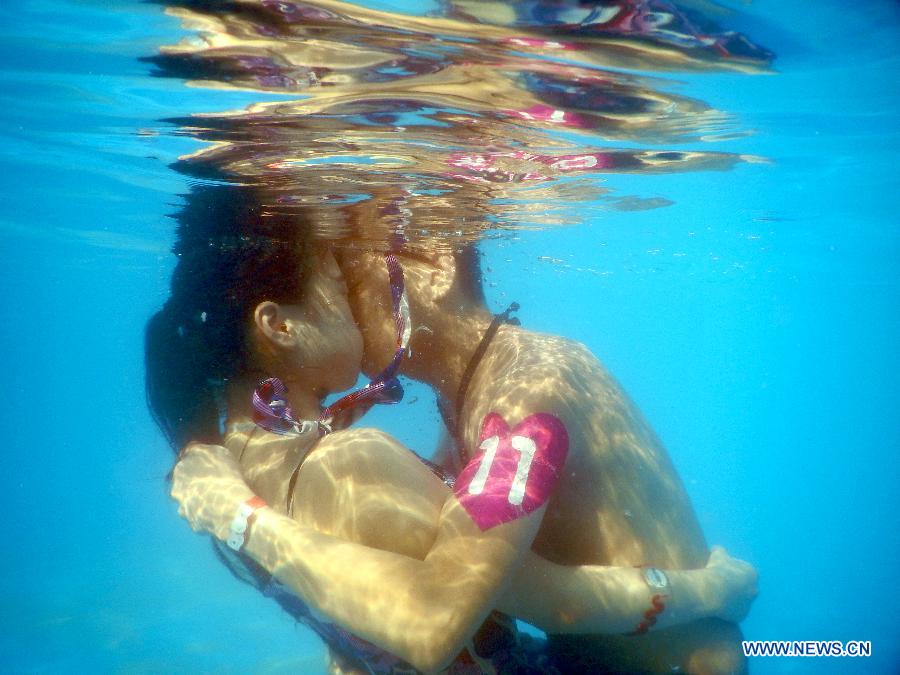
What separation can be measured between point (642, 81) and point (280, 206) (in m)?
5.43

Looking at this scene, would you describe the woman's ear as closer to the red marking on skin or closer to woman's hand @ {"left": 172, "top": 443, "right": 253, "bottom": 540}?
woman's hand @ {"left": 172, "top": 443, "right": 253, "bottom": 540}

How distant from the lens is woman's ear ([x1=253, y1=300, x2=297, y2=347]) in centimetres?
330

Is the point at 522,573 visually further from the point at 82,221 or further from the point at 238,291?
the point at 82,221

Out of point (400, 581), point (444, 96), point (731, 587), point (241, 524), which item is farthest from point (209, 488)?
point (444, 96)

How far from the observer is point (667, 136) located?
7.41 m

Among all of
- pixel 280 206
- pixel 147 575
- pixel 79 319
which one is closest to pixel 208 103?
pixel 280 206

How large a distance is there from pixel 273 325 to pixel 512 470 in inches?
67.0

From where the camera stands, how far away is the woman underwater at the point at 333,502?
2117 millimetres

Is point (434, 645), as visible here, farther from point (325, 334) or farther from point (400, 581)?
point (325, 334)

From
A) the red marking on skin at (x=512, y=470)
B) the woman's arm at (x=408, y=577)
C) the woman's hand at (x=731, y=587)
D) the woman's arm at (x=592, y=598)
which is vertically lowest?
the woman's hand at (x=731, y=587)

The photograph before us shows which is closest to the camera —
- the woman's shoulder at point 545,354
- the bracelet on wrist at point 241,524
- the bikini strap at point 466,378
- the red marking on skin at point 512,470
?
the red marking on skin at point 512,470

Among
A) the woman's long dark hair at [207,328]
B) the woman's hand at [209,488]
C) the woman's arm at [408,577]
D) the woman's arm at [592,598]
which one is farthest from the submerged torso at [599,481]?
the woman's long dark hair at [207,328]

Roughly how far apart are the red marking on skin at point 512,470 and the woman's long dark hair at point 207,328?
5.38ft

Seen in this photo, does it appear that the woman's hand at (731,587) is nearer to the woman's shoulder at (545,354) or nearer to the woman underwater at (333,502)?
the woman underwater at (333,502)
